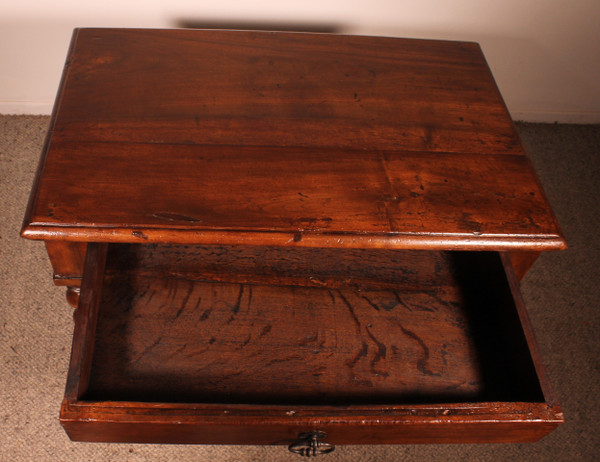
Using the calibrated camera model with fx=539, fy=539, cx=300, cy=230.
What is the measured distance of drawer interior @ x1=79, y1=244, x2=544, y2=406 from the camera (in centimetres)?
71

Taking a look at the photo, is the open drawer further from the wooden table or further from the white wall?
the white wall

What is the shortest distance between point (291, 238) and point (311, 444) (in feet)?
0.83

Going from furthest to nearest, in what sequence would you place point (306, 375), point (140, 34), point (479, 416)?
1. point (140, 34)
2. point (306, 375)
3. point (479, 416)

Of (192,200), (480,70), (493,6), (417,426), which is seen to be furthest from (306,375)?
(493,6)

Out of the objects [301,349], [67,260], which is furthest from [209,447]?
[67,260]

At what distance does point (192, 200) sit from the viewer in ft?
2.12

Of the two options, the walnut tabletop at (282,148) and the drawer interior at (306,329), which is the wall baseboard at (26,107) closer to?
the walnut tabletop at (282,148)

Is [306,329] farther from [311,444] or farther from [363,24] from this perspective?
[363,24]

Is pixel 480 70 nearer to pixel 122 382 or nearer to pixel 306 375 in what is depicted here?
pixel 306 375

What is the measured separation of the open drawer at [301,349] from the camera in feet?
2.03

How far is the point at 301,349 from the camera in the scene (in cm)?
75

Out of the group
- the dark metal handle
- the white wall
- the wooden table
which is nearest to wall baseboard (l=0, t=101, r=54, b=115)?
the white wall

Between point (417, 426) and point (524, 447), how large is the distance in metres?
0.40

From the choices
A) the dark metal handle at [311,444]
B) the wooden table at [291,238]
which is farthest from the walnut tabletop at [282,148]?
the dark metal handle at [311,444]
